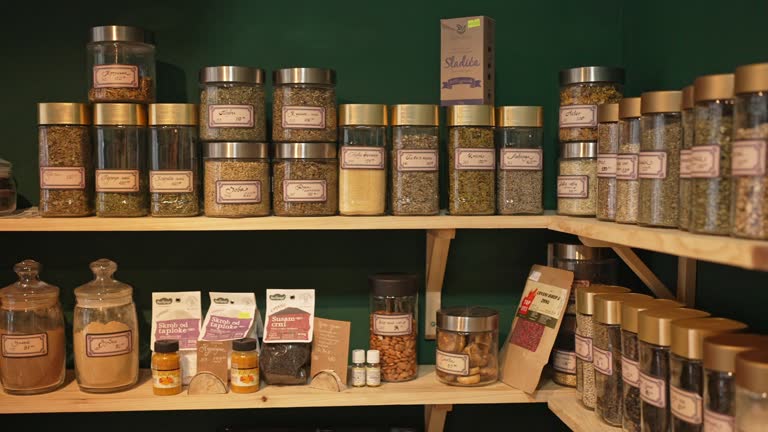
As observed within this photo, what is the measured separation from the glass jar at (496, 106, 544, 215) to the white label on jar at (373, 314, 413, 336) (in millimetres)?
340

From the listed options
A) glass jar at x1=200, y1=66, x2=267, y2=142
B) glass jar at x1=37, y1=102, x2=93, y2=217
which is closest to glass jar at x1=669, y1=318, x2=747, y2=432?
glass jar at x1=200, y1=66, x2=267, y2=142

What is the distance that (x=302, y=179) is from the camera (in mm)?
1697

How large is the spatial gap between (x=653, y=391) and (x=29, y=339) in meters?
1.33

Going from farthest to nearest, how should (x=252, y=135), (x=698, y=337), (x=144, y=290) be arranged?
(x=144, y=290) < (x=252, y=135) < (x=698, y=337)

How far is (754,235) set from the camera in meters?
0.99

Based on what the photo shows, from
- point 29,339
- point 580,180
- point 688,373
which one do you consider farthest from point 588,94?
point 29,339

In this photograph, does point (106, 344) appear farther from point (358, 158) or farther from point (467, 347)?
point (467, 347)

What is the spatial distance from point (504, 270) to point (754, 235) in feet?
3.54

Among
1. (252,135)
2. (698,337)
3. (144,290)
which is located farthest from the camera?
(144,290)

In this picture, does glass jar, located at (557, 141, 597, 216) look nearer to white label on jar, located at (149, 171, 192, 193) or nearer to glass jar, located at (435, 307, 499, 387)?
glass jar, located at (435, 307, 499, 387)

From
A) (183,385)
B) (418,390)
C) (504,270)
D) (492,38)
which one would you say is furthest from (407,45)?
(183,385)

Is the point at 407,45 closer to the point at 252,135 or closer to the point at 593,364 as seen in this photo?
the point at 252,135

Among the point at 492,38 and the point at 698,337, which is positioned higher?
the point at 492,38

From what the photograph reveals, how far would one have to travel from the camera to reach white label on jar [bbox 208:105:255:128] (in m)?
1.67
